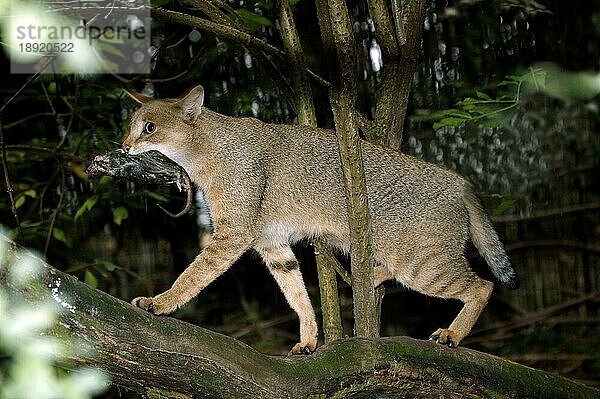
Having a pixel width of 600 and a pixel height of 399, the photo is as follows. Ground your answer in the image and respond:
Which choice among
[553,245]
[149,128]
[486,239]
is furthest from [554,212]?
[149,128]

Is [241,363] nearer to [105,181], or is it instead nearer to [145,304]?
[145,304]

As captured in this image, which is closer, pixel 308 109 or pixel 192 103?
pixel 192 103

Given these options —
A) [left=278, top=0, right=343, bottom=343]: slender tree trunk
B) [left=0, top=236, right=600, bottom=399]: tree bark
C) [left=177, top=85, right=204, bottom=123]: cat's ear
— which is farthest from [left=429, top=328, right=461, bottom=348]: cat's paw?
[left=177, top=85, right=204, bottom=123]: cat's ear

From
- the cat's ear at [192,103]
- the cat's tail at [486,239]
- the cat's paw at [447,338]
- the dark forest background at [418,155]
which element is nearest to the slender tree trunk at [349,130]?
the cat's paw at [447,338]

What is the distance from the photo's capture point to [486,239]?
15.4 feet

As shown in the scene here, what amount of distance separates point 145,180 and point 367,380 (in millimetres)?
1539

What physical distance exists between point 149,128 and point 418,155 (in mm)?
3585

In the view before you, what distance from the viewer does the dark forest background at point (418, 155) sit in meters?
6.44

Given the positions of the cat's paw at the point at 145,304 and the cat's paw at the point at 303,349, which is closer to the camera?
the cat's paw at the point at 145,304

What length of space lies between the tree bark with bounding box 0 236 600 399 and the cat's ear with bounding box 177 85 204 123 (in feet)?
6.05

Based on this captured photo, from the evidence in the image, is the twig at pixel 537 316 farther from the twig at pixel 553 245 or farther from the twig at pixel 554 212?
the twig at pixel 554 212

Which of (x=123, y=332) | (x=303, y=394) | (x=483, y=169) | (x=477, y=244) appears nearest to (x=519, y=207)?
(x=483, y=169)

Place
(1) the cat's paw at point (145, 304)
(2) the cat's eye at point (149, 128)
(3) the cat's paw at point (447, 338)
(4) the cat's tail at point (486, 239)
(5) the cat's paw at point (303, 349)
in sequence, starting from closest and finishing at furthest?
1. (1) the cat's paw at point (145, 304)
2. (3) the cat's paw at point (447, 338)
3. (5) the cat's paw at point (303, 349)
4. (2) the cat's eye at point (149, 128)
5. (4) the cat's tail at point (486, 239)

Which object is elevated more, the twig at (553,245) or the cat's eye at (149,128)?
the cat's eye at (149,128)
